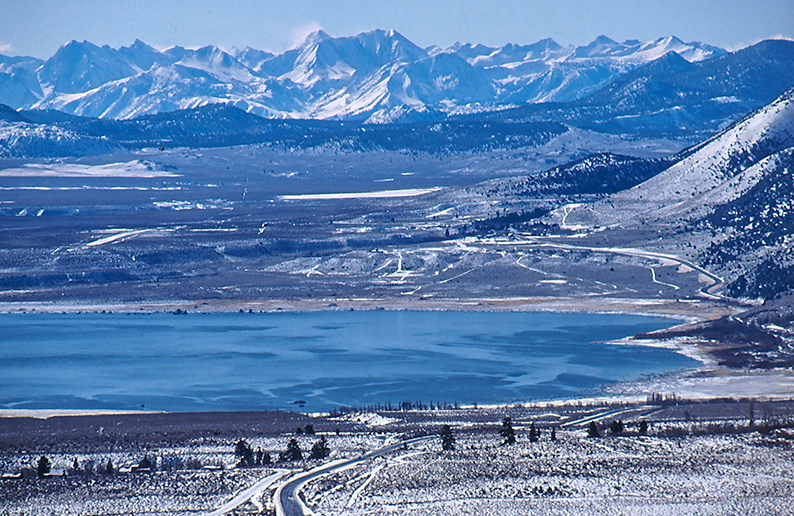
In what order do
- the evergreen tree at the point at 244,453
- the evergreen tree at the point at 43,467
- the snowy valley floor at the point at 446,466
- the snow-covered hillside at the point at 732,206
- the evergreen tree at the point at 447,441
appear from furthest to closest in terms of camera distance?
the snow-covered hillside at the point at 732,206
the evergreen tree at the point at 447,441
the evergreen tree at the point at 244,453
the evergreen tree at the point at 43,467
the snowy valley floor at the point at 446,466

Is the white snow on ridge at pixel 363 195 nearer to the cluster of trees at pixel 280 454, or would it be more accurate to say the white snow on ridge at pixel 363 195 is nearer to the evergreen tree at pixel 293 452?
the cluster of trees at pixel 280 454

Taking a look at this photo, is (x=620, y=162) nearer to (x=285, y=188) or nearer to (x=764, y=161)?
(x=764, y=161)

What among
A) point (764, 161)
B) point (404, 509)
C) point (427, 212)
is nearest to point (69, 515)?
point (404, 509)

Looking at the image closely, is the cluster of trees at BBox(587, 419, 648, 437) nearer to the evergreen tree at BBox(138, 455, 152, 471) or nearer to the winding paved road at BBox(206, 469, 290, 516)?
the winding paved road at BBox(206, 469, 290, 516)

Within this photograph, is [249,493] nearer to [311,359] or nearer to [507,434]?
[507,434]

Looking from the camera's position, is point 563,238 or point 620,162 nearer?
point 563,238

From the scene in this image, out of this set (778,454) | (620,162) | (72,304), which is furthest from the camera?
(620,162)

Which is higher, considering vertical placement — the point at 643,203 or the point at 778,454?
the point at 643,203

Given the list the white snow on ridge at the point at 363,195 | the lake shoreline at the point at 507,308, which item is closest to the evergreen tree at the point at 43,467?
the lake shoreline at the point at 507,308
